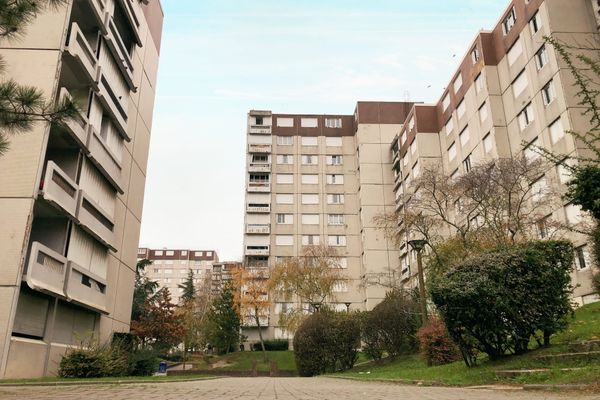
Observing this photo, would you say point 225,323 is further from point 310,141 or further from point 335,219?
point 310,141

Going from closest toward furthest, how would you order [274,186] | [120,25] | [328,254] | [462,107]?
[120,25]
[462,107]
[328,254]
[274,186]

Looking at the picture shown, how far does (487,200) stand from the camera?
2303 centimetres

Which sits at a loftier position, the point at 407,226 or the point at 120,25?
the point at 120,25

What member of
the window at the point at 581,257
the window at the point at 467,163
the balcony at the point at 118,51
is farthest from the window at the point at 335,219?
the balcony at the point at 118,51

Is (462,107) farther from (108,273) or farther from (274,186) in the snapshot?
(108,273)

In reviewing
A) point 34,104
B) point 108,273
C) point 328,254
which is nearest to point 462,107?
point 328,254

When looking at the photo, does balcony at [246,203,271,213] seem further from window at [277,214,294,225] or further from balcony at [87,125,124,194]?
balcony at [87,125,124,194]

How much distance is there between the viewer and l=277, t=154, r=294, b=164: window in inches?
2441

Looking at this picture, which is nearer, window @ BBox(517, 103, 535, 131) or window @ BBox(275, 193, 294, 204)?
window @ BBox(517, 103, 535, 131)

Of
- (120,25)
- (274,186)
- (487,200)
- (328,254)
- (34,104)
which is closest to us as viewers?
(34,104)

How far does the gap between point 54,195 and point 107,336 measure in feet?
32.4

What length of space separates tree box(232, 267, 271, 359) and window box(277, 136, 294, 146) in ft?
64.3

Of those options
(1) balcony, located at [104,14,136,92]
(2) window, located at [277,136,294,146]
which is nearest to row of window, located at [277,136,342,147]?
(2) window, located at [277,136,294,146]

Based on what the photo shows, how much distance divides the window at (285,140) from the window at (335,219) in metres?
11.5
